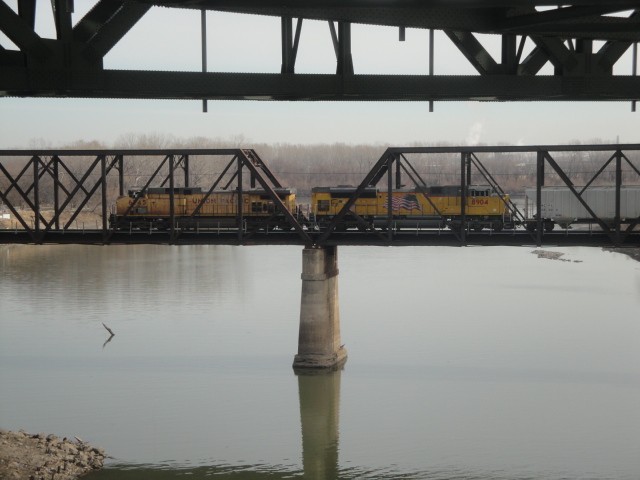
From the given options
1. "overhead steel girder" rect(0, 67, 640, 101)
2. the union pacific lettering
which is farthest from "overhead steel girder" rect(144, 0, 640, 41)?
the union pacific lettering

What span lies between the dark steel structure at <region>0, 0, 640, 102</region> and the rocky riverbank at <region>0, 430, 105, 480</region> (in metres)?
17.7

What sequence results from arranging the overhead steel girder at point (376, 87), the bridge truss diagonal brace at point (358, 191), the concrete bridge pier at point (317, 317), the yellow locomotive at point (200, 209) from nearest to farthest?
the overhead steel girder at point (376, 87)
the concrete bridge pier at point (317, 317)
the bridge truss diagonal brace at point (358, 191)
the yellow locomotive at point (200, 209)

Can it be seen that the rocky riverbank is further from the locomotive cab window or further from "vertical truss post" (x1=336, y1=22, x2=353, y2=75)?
the locomotive cab window

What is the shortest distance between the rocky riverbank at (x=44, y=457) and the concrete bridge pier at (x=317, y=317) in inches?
570

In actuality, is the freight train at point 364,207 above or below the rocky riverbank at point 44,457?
above

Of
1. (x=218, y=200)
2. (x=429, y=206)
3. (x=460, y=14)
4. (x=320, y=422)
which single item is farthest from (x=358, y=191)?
(x=460, y=14)

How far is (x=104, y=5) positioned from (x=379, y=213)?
52.3 m

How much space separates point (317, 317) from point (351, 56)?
96.6 feet

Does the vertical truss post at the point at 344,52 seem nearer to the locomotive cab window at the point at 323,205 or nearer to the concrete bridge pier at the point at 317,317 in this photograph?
the concrete bridge pier at the point at 317,317

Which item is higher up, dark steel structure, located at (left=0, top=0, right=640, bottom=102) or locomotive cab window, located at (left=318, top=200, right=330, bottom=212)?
dark steel structure, located at (left=0, top=0, right=640, bottom=102)

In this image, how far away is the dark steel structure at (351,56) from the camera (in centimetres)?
1481

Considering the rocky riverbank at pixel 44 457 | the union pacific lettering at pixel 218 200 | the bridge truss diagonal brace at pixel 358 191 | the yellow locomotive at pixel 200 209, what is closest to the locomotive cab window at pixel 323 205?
the yellow locomotive at pixel 200 209

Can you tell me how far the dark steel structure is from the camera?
48.6ft

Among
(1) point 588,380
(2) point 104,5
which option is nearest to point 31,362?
(1) point 588,380
